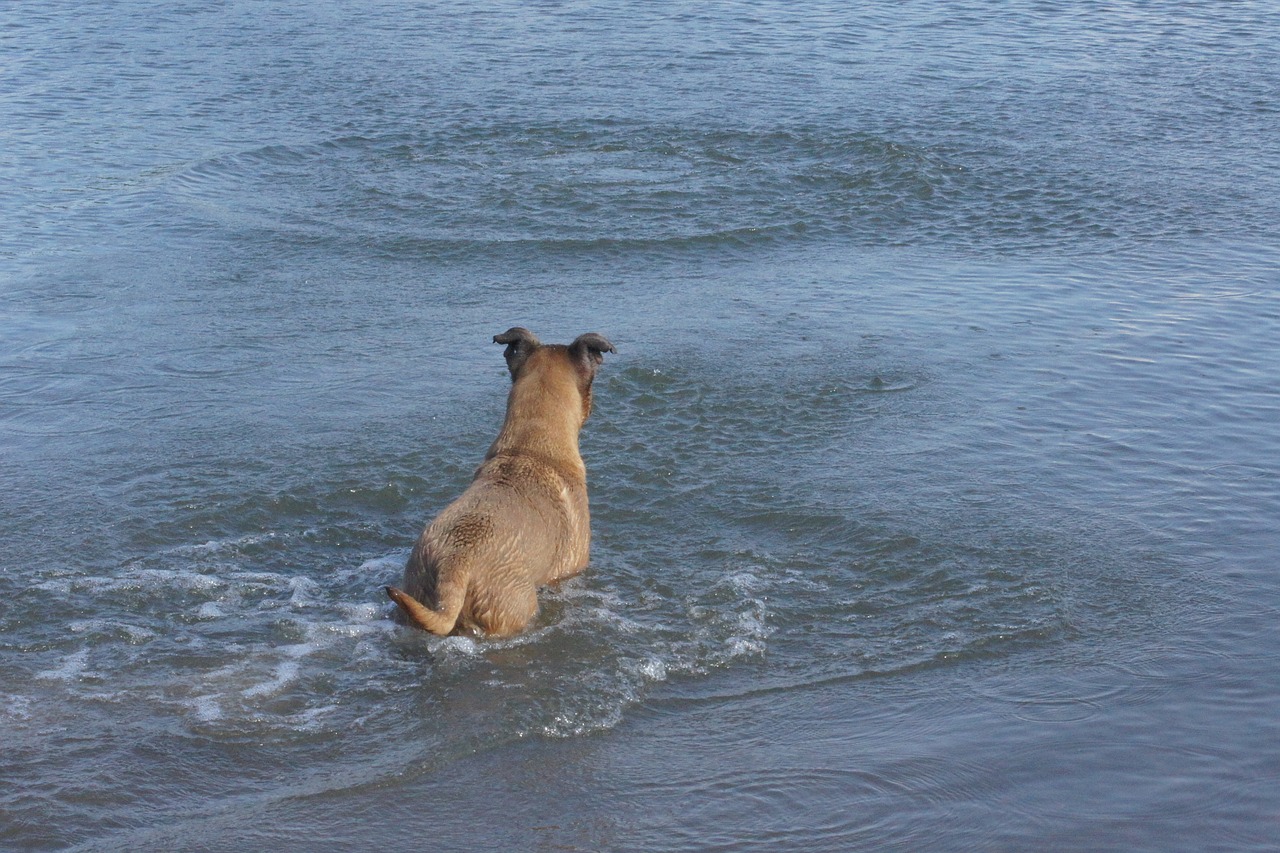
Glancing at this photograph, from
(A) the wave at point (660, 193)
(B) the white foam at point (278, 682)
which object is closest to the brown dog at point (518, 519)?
(B) the white foam at point (278, 682)

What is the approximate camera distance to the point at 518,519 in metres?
6.91

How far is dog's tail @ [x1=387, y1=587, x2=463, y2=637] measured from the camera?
5.94 m

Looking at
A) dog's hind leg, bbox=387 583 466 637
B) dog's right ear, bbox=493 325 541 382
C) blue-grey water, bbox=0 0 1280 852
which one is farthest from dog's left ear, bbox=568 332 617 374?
dog's hind leg, bbox=387 583 466 637

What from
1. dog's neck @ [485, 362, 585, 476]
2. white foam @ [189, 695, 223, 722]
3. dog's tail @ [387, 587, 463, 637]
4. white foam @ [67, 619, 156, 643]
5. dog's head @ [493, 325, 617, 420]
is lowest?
white foam @ [189, 695, 223, 722]

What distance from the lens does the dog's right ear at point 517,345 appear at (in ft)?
25.1

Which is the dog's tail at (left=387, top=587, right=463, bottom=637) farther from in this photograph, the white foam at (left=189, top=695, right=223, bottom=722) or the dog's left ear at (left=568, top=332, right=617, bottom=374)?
the dog's left ear at (left=568, top=332, right=617, bottom=374)

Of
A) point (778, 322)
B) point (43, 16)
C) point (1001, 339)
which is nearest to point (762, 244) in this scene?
point (778, 322)

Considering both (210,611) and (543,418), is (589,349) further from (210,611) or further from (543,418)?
(210,611)

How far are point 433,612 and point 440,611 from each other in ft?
0.21

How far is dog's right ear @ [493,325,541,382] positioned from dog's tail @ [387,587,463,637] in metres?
1.74

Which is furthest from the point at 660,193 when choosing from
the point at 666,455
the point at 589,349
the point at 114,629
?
the point at 114,629

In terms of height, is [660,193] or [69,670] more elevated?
[660,193]

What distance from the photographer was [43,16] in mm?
23594

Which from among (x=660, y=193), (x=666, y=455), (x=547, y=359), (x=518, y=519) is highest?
(x=660, y=193)
